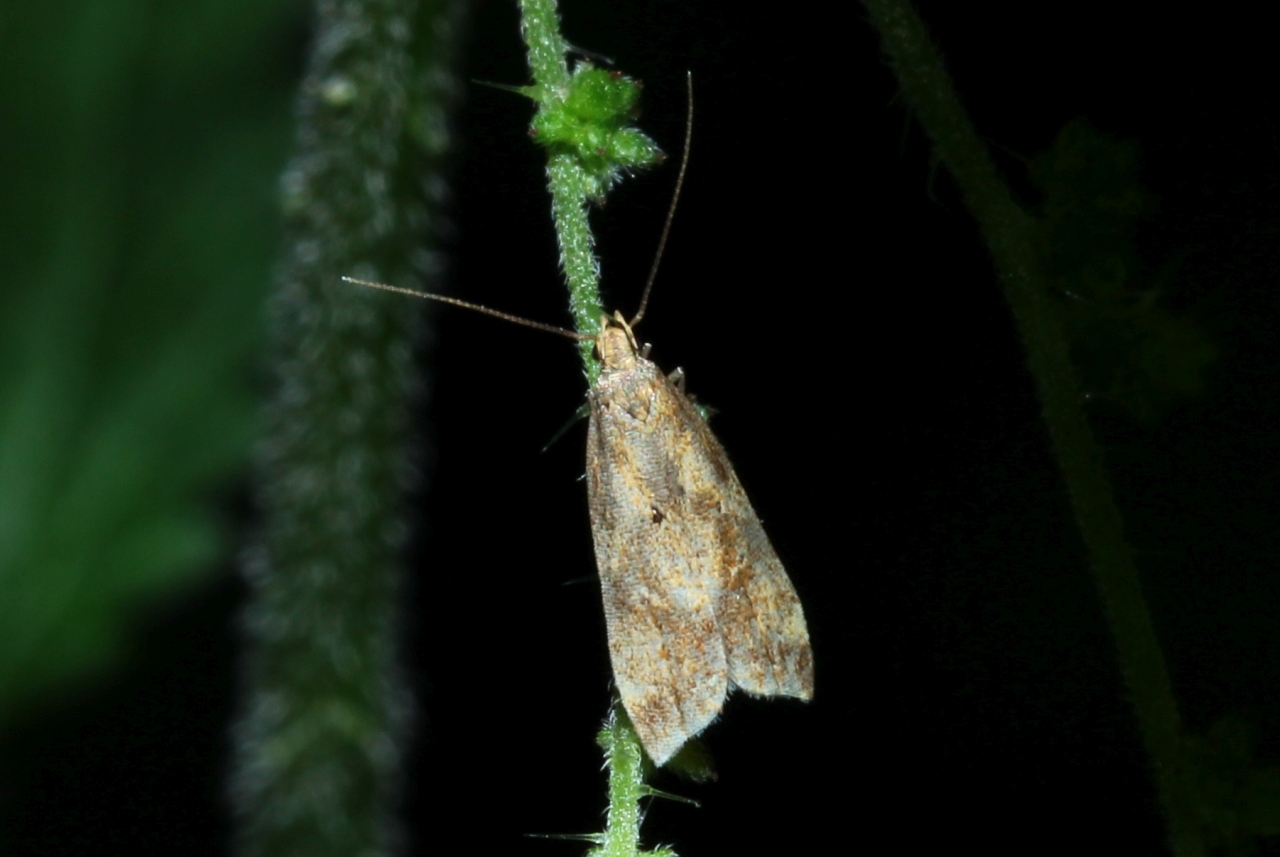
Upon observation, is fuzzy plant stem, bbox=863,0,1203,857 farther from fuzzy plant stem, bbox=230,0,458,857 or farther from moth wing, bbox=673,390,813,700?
fuzzy plant stem, bbox=230,0,458,857

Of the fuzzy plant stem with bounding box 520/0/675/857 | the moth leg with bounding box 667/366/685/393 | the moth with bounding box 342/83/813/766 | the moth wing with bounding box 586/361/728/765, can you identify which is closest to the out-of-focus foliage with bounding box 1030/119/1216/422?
the fuzzy plant stem with bounding box 520/0/675/857

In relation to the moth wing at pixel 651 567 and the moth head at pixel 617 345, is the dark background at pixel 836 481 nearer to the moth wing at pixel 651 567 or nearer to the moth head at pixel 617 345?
the moth head at pixel 617 345

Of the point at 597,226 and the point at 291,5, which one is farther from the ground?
the point at 291,5

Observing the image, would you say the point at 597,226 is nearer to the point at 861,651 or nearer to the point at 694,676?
the point at 861,651

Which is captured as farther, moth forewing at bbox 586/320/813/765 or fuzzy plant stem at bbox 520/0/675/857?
moth forewing at bbox 586/320/813/765

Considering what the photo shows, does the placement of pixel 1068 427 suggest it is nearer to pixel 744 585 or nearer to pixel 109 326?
pixel 744 585

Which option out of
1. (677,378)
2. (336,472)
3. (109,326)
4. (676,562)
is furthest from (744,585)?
(109,326)

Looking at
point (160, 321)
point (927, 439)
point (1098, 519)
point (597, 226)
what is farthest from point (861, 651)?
point (160, 321)
